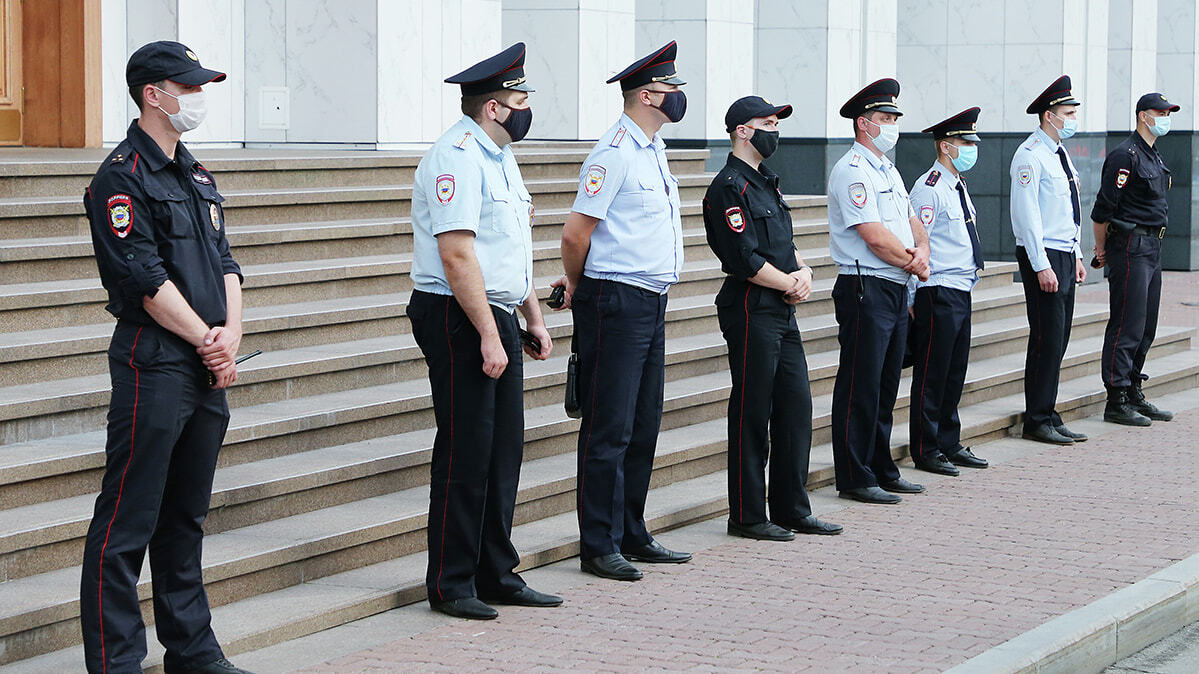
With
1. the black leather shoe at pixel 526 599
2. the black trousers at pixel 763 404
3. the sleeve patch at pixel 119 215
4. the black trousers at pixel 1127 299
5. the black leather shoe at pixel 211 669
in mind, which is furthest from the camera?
the black trousers at pixel 1127 299

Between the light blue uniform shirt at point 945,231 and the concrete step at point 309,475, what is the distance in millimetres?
1124

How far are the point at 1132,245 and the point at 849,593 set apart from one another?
219 inches

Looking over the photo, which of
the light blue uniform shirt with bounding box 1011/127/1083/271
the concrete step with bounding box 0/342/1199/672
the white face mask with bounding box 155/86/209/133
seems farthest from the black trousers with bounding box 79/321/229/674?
the light blue uniform shirt with bounding box 1011/127/1083/271

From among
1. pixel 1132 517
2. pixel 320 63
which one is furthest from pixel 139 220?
pixel 320 63

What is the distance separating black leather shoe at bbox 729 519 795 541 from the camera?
7.92 metres

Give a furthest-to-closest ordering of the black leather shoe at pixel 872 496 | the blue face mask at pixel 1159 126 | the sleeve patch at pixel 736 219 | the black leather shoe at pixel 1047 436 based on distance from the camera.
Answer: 1. the blue face mask at pixel 1159 126
2. the black leather shoe at pixel 1047 436
3. the black leather shoe at pixel 872 496
4. the sleeve patch at pixel 736 219

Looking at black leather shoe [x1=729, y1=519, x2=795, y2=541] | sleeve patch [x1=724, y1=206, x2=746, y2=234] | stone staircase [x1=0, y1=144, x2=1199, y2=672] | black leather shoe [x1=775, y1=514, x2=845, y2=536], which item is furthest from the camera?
black leather shoe [x1=775, y1=514, x2=845, y2=536]

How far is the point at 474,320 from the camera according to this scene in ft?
20.4

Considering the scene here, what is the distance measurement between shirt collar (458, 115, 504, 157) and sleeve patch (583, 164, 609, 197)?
0.74 metres

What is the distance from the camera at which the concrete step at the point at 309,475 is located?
595cm

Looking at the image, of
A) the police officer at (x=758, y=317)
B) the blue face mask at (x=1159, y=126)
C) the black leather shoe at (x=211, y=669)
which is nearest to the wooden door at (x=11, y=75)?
the police officer at (x=758, y=317)

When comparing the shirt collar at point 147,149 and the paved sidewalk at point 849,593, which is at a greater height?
the shirt collar at point 147,149

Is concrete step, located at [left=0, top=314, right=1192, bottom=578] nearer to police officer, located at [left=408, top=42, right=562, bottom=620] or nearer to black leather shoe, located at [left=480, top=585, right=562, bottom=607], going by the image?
police officer, located at [left=408, top=42, right=562, bottom=620]

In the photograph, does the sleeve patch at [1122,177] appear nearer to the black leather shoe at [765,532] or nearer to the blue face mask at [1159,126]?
the blue face mask at [1159,126]
